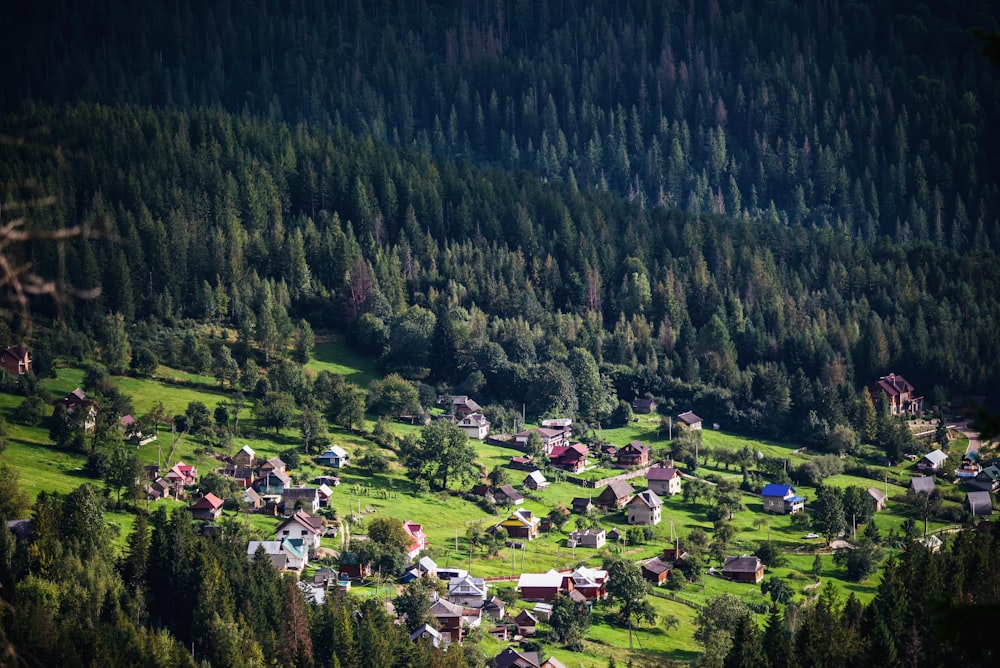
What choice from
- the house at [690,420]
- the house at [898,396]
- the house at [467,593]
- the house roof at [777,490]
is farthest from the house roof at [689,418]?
the house at [467,593]

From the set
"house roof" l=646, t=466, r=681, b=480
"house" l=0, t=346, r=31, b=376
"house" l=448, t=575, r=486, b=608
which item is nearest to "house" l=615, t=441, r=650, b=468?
"house roof" l=646, t=466, r=681, b=480

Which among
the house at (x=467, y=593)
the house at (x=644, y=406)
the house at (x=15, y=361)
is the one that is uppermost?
the house at (x=644, y=406)

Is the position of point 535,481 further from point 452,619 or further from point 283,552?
point 452,619

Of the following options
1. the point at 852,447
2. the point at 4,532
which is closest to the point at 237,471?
the point at 4,532

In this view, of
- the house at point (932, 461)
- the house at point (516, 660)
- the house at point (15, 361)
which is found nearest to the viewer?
the house at point (516, 660)

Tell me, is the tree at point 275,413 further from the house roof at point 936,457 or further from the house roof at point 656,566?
the house roof at point 936,457

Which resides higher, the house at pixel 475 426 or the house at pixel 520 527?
the house at pixel 475 426
